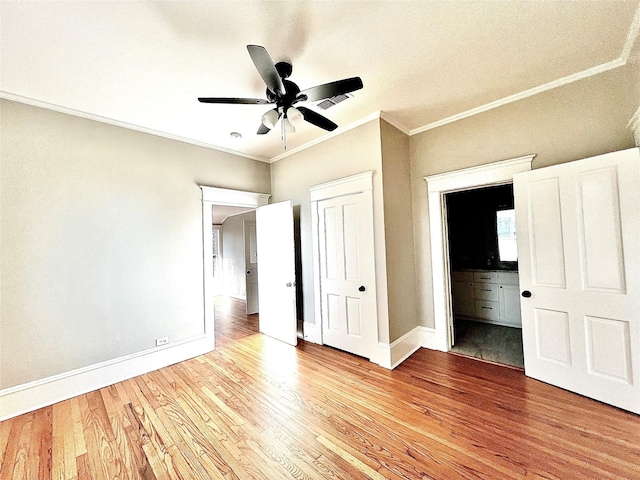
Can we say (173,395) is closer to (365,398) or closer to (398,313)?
(365,398)

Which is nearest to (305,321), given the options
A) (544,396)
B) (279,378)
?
(279,378)

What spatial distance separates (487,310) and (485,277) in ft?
1.86

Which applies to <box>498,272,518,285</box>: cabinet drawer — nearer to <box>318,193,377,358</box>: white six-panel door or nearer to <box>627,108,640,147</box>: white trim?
<box>627,108,640,147</box>: white trim

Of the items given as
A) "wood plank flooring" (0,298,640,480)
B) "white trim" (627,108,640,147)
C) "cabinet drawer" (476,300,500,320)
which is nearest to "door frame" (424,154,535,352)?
"wood plank flooring" (0,298,640,480)

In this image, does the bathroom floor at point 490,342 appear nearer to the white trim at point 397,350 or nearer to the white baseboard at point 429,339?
the white baseboard at point 429,339

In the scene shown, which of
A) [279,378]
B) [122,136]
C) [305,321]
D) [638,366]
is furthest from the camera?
[305,321]

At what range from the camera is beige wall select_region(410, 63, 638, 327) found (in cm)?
224

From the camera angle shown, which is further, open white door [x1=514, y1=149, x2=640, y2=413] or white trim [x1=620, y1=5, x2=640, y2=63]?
Answer: open white door [x1=514, y1=149, x2=640, y2=413]

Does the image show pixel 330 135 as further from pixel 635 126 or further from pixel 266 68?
pixel 635 126

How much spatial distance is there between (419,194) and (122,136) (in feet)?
12.5

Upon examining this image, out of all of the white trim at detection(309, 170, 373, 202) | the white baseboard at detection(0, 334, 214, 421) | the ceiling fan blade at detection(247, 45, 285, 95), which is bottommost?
the white baseboard at detection(0, 334, 214, 421)

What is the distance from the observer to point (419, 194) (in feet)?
11.2

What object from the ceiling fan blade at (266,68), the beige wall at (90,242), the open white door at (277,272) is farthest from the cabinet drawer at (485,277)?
the beige wall at (90,242)

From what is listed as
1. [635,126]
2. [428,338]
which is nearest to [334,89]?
[635,126]
